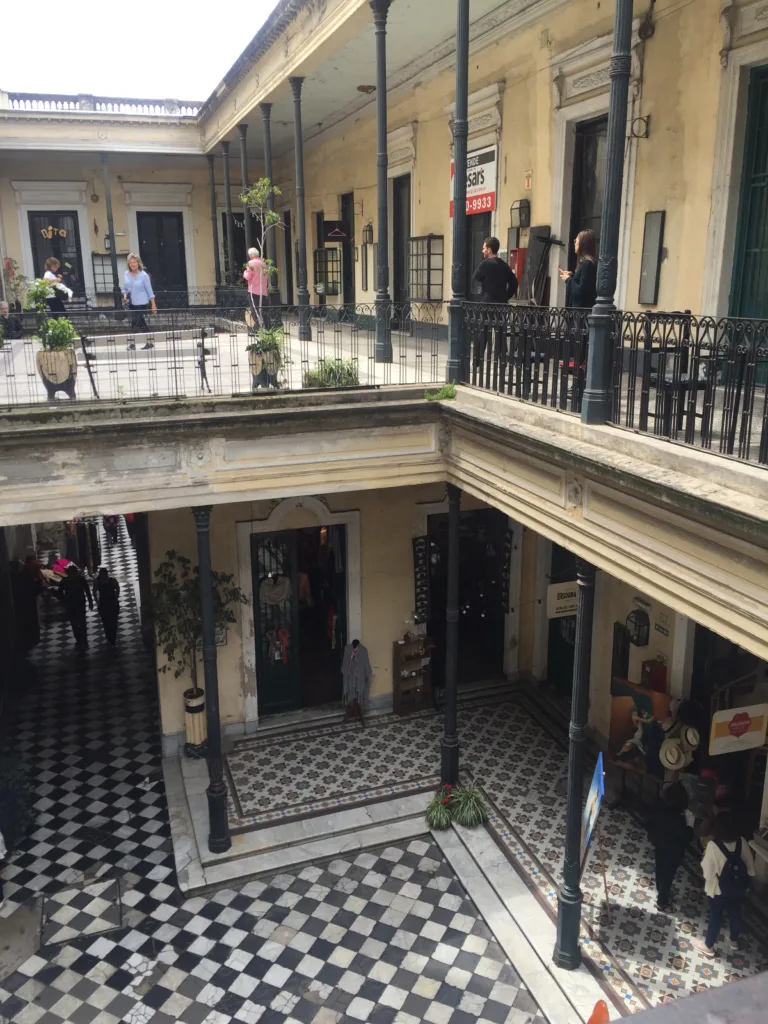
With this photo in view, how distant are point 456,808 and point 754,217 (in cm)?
588

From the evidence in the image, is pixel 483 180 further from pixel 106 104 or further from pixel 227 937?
pixel 106 104

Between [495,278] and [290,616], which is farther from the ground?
[495,278]

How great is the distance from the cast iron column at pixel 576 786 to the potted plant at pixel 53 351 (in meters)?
4.29

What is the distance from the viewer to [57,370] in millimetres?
6547

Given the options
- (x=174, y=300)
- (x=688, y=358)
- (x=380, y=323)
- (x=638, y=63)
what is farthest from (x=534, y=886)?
(x=174, y=300)

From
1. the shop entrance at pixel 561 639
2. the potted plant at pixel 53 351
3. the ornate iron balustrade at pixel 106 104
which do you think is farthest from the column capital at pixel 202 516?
the ornate iron balustrade at pixel 106 104

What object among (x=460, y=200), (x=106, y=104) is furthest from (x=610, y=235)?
(x=106, y=104)

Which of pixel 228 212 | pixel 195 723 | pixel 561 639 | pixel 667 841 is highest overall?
pixel 228 212

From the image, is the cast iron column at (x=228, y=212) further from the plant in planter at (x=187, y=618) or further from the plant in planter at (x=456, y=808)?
the plant in planter at (x=456, y=808)

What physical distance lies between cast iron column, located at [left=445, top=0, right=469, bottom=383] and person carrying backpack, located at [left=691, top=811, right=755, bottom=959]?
431 centimetres

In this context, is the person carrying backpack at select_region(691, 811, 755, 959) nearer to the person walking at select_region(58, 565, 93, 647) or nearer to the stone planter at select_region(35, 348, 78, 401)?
the stone planter at select_region(35, 348, 78, 401)

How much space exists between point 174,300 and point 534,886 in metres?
14.8

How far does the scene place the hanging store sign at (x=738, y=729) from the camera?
646 centimetres

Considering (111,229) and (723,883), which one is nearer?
(723,883)
